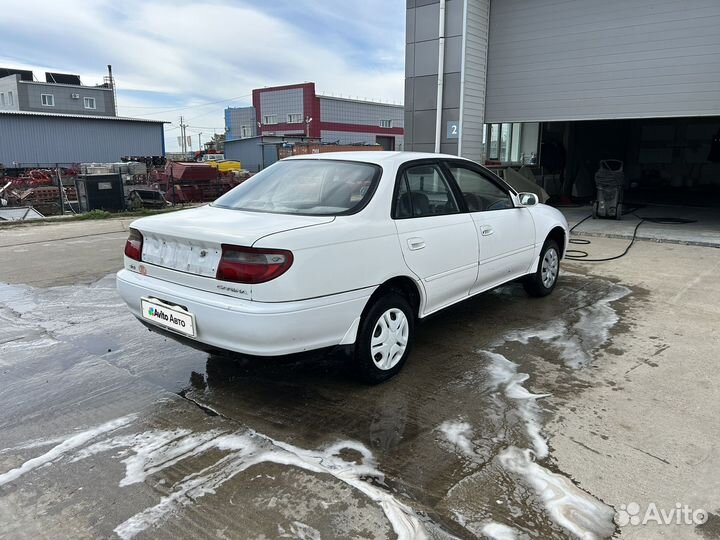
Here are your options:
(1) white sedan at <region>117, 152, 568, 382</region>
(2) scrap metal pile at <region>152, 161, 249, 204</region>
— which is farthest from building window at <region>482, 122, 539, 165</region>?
(2) scrap metal pile at <region>152, 161, 249, 204</region>

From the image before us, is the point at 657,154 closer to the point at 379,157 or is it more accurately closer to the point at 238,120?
the point at 379,157

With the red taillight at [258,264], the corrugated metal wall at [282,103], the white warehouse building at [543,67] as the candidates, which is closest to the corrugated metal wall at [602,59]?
the white warehouse building at [543,67]

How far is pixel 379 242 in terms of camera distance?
11.4ft

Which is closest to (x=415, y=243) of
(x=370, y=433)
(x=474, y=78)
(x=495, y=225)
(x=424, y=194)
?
(x=424, y=194)

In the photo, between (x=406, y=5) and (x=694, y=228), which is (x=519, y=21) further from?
(x=694, y=228)

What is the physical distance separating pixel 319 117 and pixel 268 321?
54.1m

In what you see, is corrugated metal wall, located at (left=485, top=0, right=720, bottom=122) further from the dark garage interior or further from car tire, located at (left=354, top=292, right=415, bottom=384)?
car tire, located at (left=354, top=292, right=415, bottom=384)

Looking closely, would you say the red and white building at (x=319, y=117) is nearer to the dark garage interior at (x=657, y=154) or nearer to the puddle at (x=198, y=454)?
the dark garage interior at (x=657, y=154)

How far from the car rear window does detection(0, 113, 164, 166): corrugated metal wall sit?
1337 inches

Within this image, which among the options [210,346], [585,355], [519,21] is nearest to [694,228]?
[519,21]

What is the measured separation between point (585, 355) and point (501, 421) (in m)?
1.42

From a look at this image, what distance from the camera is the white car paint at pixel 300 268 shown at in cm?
299

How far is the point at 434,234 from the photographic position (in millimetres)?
3961

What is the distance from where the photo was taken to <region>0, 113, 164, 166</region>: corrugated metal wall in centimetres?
3148
